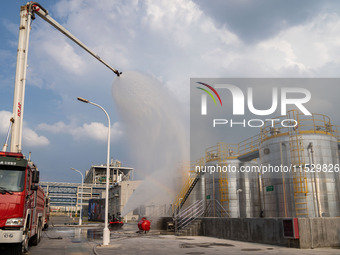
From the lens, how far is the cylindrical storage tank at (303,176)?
20.0 m

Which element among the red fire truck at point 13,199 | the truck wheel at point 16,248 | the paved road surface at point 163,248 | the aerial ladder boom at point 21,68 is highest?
the aerial ladder boom at point 21,68

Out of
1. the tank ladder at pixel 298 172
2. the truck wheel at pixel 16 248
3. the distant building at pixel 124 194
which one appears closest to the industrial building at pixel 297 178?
the tank ladder at pixel 298 172

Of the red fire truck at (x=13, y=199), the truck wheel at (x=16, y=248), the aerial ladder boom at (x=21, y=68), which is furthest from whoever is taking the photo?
the aerial ladder boom at (x=21, y=68)

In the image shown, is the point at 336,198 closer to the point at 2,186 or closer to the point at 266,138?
the point at 266,138

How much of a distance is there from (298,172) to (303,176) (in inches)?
15.7

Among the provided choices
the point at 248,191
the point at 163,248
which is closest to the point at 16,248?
the point at 163,248

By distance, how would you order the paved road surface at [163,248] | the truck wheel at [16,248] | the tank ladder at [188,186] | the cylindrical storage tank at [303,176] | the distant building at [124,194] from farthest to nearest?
the distant building at [124,194] → the tank ladder at [188,186] → the cylindrical storage tank at [303,176] → the paved road surface at [163,248] → the truck wheel at [16,248]

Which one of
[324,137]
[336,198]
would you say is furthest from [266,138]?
[336,198]

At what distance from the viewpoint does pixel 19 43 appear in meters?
19.4

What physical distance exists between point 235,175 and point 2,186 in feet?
69.9

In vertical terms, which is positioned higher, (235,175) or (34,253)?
(235,175)

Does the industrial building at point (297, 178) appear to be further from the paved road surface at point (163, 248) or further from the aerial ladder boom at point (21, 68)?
the aerial ladder boom at point (21, 68)

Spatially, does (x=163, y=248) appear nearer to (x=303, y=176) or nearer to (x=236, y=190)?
(x=303, y=176)

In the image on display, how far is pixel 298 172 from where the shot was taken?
2045 centimetres
